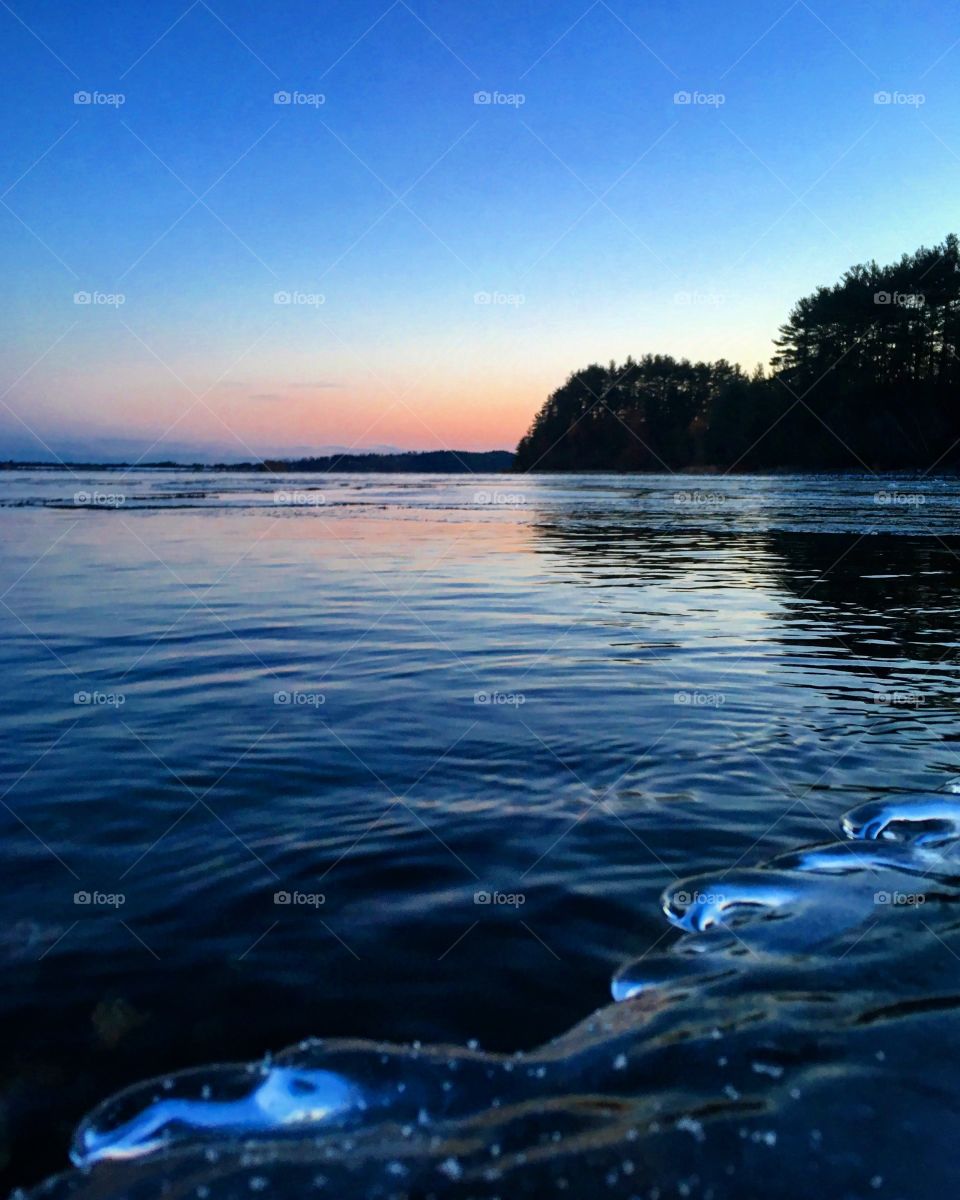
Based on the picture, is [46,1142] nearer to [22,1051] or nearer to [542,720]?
[22,1051]

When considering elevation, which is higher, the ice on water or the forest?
the forest

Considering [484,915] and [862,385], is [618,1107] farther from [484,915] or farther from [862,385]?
[862,385]

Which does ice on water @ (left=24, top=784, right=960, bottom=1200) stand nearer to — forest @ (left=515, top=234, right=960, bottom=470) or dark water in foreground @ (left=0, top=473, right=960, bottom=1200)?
dark water in foreground @ (left=0, top=473, right=960, bottom=1200)

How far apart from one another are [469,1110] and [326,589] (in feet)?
34.9

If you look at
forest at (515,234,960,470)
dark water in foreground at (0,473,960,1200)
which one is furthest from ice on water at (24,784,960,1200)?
forest at (515,234,960,470)

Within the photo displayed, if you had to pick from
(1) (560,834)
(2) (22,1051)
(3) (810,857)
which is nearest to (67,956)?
(2) (22,1051)

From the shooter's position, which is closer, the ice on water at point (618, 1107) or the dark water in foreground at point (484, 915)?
the ice on water at point (618, 1107)

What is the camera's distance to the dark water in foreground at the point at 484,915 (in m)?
2.40

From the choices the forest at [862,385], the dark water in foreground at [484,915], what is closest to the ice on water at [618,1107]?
the dark water in foreground at [484,915]

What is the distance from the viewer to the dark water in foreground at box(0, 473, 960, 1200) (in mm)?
2402

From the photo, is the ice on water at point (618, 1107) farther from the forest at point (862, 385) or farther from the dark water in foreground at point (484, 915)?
the forest at point (862, 385)

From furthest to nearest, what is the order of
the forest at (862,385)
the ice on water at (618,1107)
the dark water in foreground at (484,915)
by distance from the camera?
the forest at (862,385) → the dark water in foreground at (484,915) → the ice on water at (618,1107)

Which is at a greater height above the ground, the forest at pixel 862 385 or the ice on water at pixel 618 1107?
the forest at pixel 862 385

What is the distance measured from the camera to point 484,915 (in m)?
3.60
